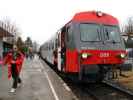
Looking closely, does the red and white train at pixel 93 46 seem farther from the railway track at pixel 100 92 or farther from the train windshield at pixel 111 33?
the railway track at pixel 100 92

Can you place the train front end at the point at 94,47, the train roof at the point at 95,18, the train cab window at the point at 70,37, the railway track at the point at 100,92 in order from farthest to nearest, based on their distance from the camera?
the train roof at the point at 95,18 < the train cab window at the point at 70,37 < the train front end at the point at 94,47 < the railway track at the point at 100,92

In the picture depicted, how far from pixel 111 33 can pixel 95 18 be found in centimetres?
94

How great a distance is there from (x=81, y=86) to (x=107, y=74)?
239 centimetres

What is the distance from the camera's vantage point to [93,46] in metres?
14.8

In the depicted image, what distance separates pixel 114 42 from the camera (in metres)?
15.3

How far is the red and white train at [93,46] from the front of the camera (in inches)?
571

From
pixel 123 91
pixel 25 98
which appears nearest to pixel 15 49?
pixel 25 98

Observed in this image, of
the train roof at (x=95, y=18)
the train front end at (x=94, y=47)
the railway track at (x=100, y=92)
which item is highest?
the train roof at (x=95, y=18)

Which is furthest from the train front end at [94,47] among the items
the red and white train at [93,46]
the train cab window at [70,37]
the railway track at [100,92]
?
the railway track at [100,92]

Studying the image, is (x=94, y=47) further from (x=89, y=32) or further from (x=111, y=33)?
(x=111, y=33)

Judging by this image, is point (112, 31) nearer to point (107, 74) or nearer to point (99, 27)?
point (99, 27)

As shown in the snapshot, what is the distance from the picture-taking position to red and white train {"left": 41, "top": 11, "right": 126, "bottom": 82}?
14.5 metres

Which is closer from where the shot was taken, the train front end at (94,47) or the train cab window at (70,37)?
the train front end at (94,47)

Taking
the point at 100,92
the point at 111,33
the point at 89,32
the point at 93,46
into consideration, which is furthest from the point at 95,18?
the point at 100,92
